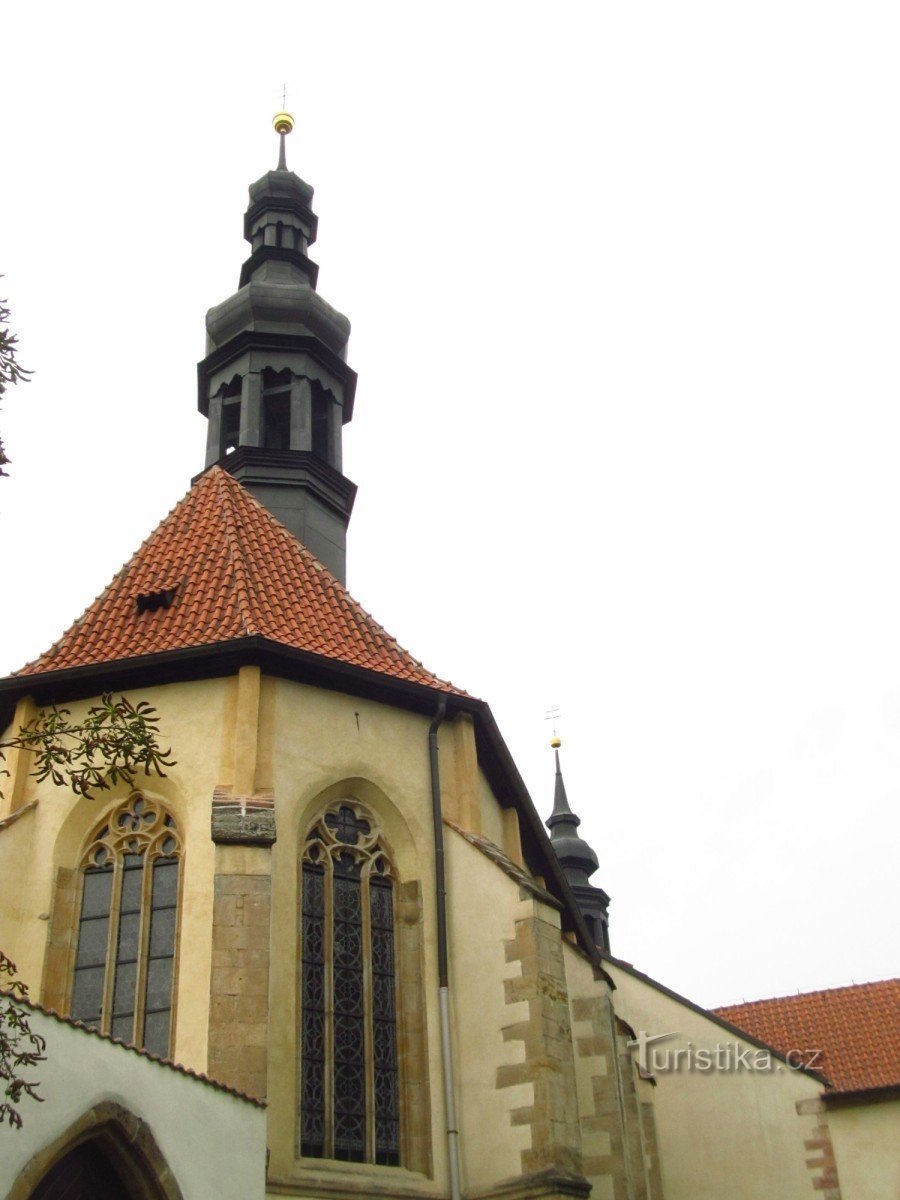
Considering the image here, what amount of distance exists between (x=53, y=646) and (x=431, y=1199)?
641 centimetres

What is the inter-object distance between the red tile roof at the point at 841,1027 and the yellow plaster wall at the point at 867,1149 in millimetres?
372

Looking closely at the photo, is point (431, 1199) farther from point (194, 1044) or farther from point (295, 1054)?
point (194, 1044)

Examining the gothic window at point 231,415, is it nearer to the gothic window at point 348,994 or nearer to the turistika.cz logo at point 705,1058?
the gothic window at point 348,994

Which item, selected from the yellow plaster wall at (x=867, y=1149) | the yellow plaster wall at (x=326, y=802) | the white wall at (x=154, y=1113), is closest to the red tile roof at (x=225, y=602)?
the yellow plaster wall at (x=326, y=802)

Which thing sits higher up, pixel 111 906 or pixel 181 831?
pixel 181 831

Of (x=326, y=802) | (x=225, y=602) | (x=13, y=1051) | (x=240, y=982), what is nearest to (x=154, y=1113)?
(x=13, y=1051)

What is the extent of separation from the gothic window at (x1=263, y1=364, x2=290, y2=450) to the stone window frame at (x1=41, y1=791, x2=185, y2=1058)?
340 inches

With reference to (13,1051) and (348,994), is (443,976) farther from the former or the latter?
(13,1051)

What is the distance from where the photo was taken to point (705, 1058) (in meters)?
21.0

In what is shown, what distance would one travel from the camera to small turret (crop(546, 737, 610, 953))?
31453 mm

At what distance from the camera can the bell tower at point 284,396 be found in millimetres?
18453

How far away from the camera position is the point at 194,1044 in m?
10.6

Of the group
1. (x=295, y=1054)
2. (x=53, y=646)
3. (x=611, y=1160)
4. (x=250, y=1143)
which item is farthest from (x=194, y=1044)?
(x=611, y=1160)

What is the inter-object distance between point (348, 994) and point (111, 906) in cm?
219
